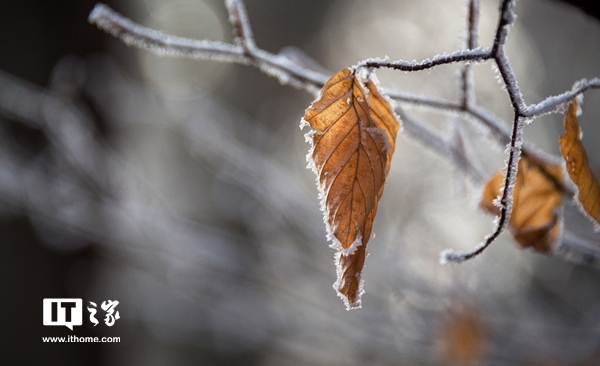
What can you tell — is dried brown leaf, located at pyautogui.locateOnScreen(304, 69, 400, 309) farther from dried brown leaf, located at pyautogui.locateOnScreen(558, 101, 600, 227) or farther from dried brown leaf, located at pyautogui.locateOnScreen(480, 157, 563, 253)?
dried brown leaf, located at pyautogui.locateOnScreen(480, 157, 563, 253)

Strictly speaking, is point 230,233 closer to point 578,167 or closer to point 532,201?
point 532,201

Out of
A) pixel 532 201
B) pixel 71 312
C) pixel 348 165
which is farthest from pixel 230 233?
pixel 348 165

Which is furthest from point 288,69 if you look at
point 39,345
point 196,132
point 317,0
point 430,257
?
point 317,0

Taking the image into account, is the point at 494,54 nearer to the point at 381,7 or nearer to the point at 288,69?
the point at 288,69

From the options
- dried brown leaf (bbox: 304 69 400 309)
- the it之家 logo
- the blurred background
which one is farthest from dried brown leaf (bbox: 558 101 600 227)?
the it之家 logo

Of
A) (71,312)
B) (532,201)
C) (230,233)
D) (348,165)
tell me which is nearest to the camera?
(348,165)

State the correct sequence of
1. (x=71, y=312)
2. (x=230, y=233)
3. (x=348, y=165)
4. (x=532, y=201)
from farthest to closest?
(x=71, y=312) < (x=230, y=233) < (x=532, y=201) < (x=348, y=165)
